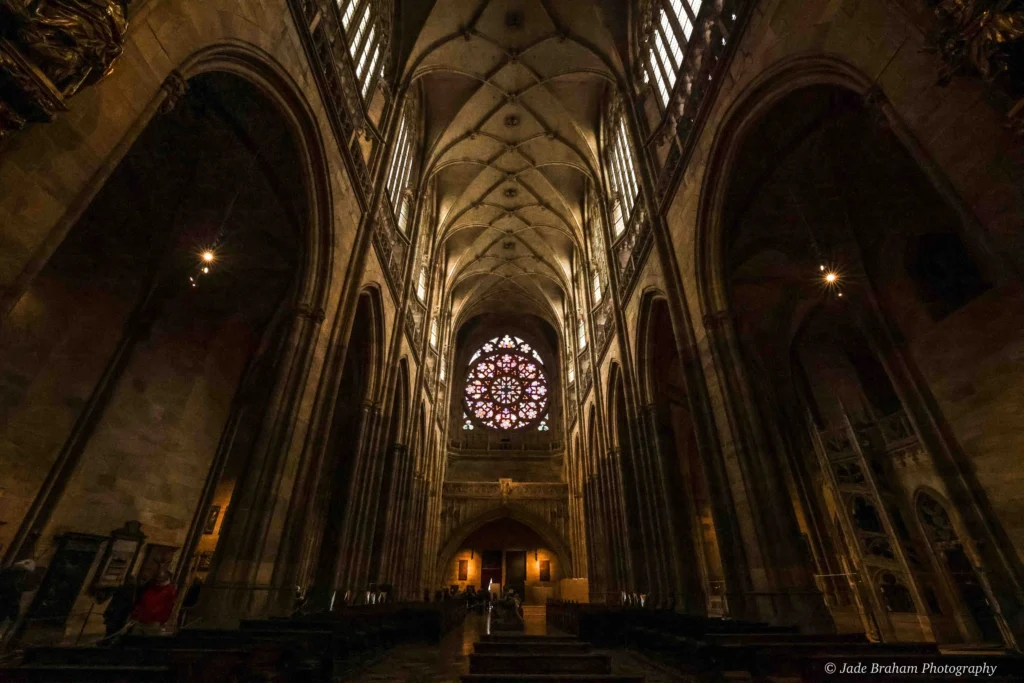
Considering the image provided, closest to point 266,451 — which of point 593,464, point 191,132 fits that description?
point 191,132

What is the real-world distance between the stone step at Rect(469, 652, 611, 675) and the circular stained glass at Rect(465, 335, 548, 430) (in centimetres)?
2634

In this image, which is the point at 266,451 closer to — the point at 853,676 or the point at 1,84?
the point at 1,84

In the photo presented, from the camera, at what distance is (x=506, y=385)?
30875mm

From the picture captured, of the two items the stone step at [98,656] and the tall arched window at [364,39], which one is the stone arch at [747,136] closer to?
the stone step at [98,656]

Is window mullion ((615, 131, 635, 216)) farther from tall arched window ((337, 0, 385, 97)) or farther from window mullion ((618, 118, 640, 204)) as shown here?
tall arched window ((337, 0, 385, 97))

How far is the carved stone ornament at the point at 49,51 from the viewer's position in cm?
302

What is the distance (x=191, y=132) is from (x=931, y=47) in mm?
10755

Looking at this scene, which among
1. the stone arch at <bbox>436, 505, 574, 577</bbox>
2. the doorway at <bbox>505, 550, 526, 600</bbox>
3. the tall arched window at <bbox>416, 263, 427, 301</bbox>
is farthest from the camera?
the doorway at <bbox>505, 550, 526, 600</bbox>

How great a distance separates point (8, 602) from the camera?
5852 mm

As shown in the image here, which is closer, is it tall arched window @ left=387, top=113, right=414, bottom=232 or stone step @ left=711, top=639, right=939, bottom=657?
stone step @ left=711, top=639, right=939, bottom=657

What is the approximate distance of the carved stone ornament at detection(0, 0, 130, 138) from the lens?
3.02 meters

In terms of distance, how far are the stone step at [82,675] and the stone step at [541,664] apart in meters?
1.88

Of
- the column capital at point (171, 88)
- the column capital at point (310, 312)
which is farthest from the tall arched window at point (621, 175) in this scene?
the column capital at point (171, 88)

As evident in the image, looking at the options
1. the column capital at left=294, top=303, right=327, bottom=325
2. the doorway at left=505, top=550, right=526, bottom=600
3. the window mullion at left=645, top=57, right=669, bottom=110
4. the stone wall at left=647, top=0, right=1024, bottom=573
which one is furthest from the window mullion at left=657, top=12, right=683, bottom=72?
the doorway at left=505, top=550, right=526, bottom=600
